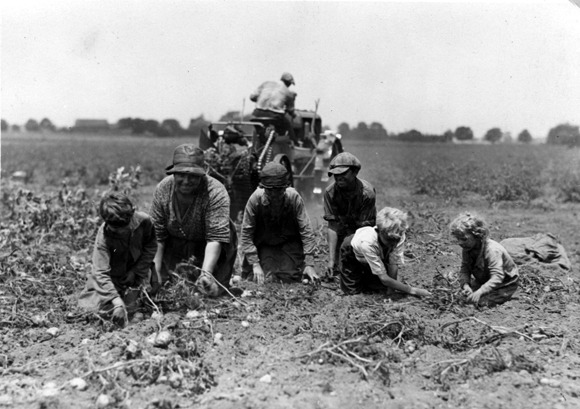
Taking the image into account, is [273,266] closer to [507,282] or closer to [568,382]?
[507,282]

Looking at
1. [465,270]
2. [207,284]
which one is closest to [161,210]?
[207,284]

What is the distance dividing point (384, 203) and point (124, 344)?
9.81 meters

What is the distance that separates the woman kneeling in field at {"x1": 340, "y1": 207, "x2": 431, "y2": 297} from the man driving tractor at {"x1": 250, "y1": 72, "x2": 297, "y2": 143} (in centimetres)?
449

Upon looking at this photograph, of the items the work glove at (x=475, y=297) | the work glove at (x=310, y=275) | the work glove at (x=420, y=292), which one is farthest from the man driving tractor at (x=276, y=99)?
the work glove at (x=475, y=297)

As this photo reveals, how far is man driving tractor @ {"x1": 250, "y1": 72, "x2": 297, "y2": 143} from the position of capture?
9250 millimetres

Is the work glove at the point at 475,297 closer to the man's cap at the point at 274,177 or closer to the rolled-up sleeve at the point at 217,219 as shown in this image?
the man's cap at the point at 274,177

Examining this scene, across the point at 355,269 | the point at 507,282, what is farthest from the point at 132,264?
the point at 507,282

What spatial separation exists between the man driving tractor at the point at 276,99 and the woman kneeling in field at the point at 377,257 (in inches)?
177

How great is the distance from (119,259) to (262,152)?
4691 mm

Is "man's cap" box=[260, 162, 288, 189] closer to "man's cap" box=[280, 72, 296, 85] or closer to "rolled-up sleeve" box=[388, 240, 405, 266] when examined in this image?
"rolled-up sleeve" box=[388, 240, 405, 266]

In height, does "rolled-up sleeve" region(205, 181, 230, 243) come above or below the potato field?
above

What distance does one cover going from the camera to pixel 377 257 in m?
4.68

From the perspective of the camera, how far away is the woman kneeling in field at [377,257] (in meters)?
4.52

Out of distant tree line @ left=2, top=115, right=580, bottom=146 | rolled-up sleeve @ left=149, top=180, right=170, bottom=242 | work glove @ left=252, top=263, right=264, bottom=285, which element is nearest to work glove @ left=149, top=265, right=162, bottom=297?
rolled-up sleeve @ left=149, top=180, right=170, bottom=242
